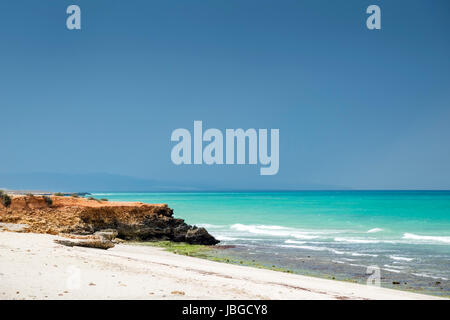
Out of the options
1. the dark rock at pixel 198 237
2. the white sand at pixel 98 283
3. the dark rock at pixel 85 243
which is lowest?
the dark rock at pixel 198 237

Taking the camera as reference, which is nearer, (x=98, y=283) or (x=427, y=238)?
(x=98, y=283)

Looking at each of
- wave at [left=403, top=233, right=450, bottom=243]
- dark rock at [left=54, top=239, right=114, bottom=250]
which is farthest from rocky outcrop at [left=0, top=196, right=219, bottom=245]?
wave at [left=403, top=233, right=450, bottom=243]

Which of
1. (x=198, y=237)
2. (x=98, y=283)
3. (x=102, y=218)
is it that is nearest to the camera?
(x=98, y=283)

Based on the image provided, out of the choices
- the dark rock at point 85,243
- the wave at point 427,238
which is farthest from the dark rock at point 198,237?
the wave at point 427,238

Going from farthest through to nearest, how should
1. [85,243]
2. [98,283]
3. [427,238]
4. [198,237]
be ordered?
[427,238], [198,237], [85,243], [98,283]

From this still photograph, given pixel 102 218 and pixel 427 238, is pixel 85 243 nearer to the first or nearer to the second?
pixel 102 218

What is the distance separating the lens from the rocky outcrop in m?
25.8

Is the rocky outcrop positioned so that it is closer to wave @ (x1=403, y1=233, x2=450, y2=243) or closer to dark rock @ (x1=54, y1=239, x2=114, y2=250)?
dark rock @ (x1=54, y1=239, x2=114, y2=250)

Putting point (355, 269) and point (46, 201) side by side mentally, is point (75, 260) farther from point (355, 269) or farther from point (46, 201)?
point (46, 201)

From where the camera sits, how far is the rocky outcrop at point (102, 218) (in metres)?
25.8

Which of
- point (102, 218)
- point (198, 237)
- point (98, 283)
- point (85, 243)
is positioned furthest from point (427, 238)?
point (98, 283)

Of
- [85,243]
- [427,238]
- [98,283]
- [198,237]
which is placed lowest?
[427,238]

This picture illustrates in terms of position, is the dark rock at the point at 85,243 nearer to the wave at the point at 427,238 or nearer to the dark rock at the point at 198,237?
the dark rock at the point at 198,237

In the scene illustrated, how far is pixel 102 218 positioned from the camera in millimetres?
28375
